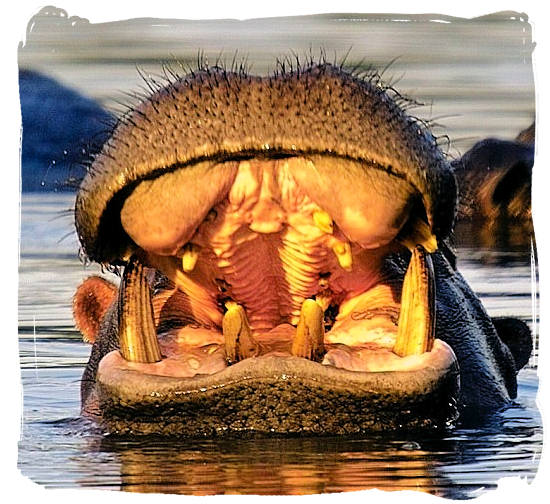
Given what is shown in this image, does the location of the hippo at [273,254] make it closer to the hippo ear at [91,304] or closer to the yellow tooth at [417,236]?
the yellow tooth at [417,236]

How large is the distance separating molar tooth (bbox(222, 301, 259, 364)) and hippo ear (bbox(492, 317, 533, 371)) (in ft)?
2.20

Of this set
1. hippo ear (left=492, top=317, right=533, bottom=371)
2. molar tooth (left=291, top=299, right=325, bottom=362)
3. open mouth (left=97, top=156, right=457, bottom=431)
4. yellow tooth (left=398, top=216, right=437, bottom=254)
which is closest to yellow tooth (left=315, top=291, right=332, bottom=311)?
open mouth (left=97, top=156, right=457, bottom=431)

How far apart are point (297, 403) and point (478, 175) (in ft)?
3.03

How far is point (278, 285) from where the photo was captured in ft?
10.5

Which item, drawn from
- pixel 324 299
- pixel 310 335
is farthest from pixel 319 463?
pixel 324 299

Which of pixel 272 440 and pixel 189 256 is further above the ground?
pixel 189 256

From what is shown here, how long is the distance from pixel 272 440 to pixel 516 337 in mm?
851

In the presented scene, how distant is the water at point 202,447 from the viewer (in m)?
2.63

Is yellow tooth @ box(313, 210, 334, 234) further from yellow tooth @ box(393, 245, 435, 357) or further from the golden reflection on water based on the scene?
the golden reflection on water

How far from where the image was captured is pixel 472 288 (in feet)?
12.3

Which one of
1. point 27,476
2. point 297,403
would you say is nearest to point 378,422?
point 297,403

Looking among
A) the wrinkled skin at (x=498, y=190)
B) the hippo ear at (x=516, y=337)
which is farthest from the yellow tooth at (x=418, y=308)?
the hippo ear at (x=516, y=337)

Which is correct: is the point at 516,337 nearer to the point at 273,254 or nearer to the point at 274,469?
the point at 273,254

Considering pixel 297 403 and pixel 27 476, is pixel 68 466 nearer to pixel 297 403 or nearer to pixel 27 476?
pixel 27 476
